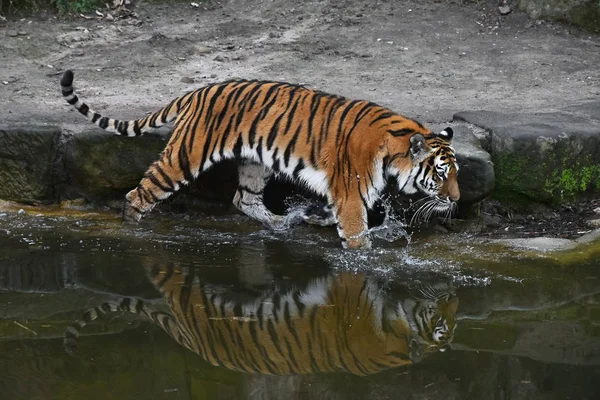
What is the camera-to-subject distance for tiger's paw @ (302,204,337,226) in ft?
22.7

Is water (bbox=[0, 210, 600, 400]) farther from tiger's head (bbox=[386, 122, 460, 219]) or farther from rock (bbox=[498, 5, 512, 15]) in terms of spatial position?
rock (bbox=[498, 5, 512, 15])

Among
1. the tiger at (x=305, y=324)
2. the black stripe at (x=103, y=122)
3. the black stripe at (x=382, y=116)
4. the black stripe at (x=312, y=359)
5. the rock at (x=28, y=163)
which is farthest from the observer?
the rock at (x=28, y=163)

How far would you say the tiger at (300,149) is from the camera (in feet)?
20.8

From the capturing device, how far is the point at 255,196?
23.4 feet

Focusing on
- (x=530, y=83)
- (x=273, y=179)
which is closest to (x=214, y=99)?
(x=273, y=179)

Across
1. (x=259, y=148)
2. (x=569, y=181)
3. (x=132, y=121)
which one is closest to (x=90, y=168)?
(x=132, y=121)

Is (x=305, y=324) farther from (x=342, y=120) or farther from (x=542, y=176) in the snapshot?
(x=542, y=176)

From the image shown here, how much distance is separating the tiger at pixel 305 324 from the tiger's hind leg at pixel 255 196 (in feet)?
4.14

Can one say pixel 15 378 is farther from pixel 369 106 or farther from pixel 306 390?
pixel 369 106

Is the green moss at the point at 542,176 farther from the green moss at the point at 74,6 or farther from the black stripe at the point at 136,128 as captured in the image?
the green moss at the point at 74,6

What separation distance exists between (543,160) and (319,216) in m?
1.76

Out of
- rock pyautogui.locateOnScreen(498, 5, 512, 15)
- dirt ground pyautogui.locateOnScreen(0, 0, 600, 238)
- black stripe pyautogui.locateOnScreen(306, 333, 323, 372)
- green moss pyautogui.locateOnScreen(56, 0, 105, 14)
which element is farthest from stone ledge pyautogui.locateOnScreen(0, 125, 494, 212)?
rock pyautogui.locateOnScreen(498, 5, 512, 15)

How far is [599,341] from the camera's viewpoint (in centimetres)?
491

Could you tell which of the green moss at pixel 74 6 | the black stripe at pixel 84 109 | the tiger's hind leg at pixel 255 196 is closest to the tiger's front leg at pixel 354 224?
the tiger's hind leg at pixel 255 196
